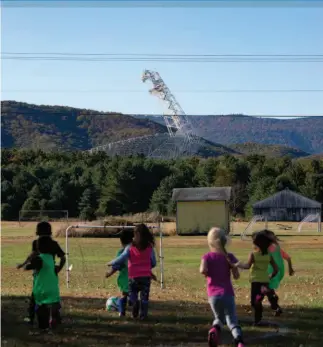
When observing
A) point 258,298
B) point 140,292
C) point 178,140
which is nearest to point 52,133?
point 178,140

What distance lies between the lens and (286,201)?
80.1m

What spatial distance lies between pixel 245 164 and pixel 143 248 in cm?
9094

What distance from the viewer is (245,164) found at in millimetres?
101500

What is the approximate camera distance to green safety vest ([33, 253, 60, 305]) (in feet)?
32.4

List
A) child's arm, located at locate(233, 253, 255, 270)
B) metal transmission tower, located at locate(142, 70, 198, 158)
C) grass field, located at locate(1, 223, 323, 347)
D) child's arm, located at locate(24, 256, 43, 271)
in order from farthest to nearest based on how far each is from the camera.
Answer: metal transmission tower, located at locate(142, 70, 198, 158), child's arm, located at locate(24, 256, 43, 271), grass field, located at locate(1, 223, 323, 347), child's arm, located at locate(233, 253, 255, 270)

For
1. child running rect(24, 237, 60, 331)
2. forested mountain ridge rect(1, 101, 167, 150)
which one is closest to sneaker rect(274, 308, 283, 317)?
child running rect(24, 237, 60, 331)

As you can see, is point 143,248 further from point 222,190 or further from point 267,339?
point 222,190

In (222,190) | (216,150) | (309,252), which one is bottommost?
(309,252)

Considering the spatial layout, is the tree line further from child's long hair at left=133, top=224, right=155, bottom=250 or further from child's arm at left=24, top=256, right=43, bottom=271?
child's arm at left=24, top=256, right=43, bottom=271

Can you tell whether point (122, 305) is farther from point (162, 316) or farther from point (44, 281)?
point (44, 281)

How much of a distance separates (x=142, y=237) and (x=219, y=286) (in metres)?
2.68

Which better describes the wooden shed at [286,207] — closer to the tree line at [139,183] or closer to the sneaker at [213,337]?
the tree line at [139,183]

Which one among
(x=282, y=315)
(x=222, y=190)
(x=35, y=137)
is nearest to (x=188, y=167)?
(x=222, y=190)

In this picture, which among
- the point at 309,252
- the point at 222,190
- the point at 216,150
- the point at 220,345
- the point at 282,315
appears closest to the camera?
the point at 220,345
